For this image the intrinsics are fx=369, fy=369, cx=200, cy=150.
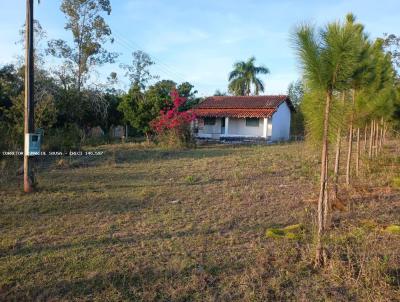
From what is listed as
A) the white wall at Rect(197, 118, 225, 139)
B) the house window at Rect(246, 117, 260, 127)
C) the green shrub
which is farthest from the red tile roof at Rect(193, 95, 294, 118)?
the green shrub

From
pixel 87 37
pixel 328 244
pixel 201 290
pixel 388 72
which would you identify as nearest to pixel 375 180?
pixel 388 72

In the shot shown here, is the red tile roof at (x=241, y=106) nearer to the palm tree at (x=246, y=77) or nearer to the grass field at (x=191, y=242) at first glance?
the palm tree at (x=246, y=77)

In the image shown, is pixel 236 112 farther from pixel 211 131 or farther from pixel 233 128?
pixel 211 131

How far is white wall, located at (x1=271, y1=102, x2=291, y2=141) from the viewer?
2718 centimetres

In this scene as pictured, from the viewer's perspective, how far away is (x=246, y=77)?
36.2 metres

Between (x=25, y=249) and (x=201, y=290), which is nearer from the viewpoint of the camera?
(x=201, y=290)

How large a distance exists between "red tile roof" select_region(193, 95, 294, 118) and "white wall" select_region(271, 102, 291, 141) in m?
0.65

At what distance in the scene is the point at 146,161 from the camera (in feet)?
43.4

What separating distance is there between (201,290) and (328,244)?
1858 millimetres

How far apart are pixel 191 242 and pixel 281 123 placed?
24.8m

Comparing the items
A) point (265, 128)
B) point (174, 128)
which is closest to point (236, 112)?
point (265, 128)

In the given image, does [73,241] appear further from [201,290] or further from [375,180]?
[375,180]

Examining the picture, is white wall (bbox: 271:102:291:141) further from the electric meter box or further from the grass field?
the electric meter box

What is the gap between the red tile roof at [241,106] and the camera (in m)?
26.5
